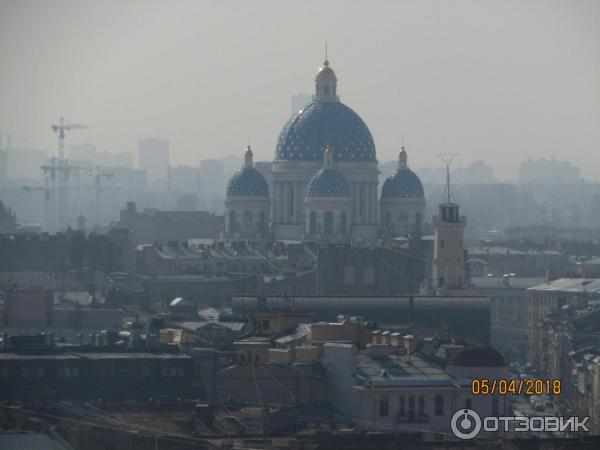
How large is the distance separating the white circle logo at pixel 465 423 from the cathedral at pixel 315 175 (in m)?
73.0

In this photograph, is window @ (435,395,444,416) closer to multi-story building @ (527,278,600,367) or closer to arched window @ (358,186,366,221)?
multi-story building @ (527,278,600,367)

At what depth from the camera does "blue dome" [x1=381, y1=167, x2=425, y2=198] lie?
127500 millimetres

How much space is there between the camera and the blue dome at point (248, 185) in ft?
419

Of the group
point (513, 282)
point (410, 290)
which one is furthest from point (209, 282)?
point (513, 282)

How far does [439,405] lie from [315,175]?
2862 inches

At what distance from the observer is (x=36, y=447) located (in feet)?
144

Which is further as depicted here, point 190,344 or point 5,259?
point 5,259

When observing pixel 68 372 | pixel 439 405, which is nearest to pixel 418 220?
pixel 68 372

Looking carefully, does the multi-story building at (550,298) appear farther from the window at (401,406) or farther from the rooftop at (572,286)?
the window at (401,406)

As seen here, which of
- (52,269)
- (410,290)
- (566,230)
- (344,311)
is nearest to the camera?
(344,311)

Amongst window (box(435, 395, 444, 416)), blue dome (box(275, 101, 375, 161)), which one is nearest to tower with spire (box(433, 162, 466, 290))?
window (box(435, 395, 444, 416))

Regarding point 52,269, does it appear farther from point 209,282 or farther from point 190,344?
point 190,344

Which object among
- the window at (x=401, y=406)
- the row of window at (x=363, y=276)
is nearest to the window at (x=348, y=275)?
the row of window at (x=363, y=276)

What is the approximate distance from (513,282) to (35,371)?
55.5 meters
